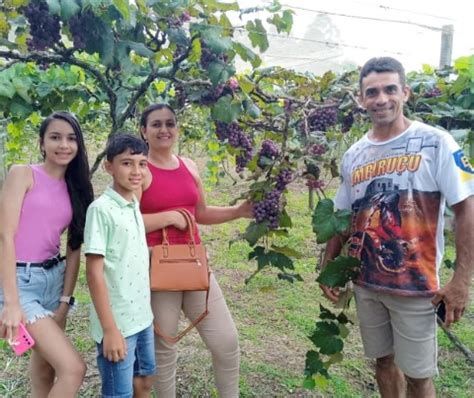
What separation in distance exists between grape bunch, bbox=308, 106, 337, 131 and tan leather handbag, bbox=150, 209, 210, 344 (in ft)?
2.10

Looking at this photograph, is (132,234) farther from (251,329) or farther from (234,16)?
(251,329)

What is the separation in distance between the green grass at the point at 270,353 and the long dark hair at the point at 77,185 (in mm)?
848

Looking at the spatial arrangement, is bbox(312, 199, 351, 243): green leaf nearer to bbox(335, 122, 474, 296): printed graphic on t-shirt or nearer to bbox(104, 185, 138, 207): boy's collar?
bbox(335, 122, 474, 296): printed graphic on t-shirt

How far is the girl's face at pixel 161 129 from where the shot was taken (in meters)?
1.85

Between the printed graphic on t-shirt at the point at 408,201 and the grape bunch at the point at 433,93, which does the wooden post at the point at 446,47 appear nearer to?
the grape bunch at the point at 433,93

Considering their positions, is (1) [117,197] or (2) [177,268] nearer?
(1) [117,197]

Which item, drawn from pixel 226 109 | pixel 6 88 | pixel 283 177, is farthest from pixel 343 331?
pixel 6 88

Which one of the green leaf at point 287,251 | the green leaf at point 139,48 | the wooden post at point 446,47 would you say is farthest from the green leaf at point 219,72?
the wooden post at point 446,47

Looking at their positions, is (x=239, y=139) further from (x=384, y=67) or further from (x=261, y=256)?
(x=384, y=67)

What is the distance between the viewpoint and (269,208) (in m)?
1.78

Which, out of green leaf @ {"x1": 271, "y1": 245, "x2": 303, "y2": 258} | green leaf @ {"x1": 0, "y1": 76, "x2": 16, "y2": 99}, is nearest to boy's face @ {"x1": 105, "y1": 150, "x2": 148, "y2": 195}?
green leaf @ {"x1": 271, "y1": 245, "x2": 303, "y2": 258}

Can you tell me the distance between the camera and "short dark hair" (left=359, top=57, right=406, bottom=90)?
166 cm

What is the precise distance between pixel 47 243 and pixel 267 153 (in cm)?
82

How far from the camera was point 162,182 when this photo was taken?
6.08 ft
